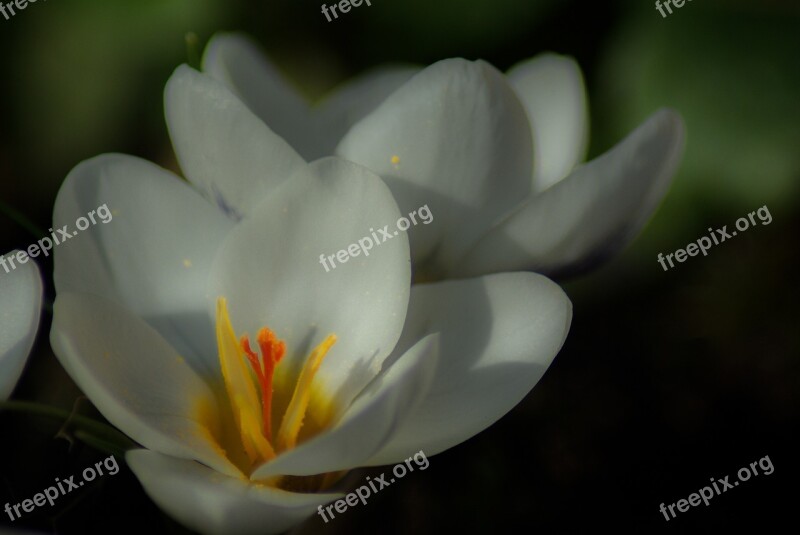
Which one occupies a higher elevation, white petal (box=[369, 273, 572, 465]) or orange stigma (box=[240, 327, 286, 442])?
orange stigma (box=[240, 327, 286, 442])

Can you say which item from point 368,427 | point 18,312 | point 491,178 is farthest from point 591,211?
point 18,312

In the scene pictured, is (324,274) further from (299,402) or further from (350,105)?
(350,105)

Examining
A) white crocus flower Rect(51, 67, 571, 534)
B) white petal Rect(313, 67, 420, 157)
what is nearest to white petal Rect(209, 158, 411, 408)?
Answer: white crocus flower Rect(51, 67, 571, 534)

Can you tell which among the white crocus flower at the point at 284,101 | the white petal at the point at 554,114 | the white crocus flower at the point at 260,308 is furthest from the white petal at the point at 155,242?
the white petal at the point at 554,114

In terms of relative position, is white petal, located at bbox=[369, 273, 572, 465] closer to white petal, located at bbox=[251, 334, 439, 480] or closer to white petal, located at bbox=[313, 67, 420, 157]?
white petal, located at bbox=[251, 334, 439, 480]

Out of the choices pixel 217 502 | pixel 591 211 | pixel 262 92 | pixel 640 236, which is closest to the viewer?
pixel 217 502

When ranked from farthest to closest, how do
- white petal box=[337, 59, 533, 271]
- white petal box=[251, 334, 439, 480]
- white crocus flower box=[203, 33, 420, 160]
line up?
white crocus flower box=[203, 33, 420, 160] < white petal box=[337, 59, 533, 271] < white petal box=[251, 334, 439, 480]

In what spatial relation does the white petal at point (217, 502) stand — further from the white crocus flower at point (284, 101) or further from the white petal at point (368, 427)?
the white crocus flower at point (284, 101)
